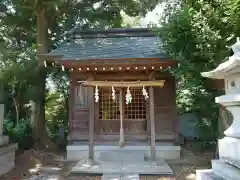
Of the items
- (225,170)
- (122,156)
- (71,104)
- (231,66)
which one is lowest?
(122,156)

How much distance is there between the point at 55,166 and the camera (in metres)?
8.52

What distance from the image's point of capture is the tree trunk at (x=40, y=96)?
1024 cm

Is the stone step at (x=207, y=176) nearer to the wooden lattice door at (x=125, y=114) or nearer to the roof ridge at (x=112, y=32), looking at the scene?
the wooden lattice door at (x=125, y=114)

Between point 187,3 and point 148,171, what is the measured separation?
482cm

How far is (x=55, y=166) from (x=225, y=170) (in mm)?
6141

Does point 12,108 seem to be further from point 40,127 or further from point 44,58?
point 44,58

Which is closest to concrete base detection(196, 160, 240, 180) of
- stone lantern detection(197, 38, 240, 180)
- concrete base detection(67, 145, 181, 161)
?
stone lantern detection(197, 38, 240, 180)

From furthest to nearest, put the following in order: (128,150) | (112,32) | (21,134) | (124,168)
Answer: (112,32)
(21,134)
(128,150)
(124,168)

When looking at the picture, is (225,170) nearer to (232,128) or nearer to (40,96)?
(232,128)

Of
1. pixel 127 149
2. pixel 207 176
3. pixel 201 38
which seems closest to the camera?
pixel 207 176

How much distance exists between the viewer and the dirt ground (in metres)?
7.10

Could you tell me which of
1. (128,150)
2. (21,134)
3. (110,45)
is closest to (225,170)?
(128,150)

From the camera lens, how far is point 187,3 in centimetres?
717

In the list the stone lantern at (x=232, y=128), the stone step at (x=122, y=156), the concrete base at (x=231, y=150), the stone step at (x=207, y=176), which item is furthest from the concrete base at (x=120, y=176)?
the concrete base at (x=231, y=150)
